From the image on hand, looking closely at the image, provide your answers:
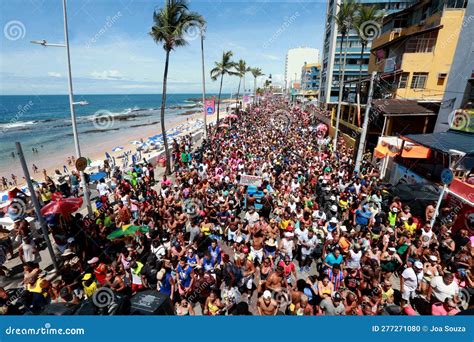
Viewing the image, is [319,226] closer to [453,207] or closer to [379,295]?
[379,295]

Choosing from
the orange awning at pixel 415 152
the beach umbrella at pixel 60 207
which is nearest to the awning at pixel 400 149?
the orange awning at pixel 415 152

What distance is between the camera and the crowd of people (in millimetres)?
5387

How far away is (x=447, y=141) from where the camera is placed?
11516 millimetres

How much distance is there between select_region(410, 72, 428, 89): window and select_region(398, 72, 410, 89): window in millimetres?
470

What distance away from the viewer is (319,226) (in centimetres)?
790

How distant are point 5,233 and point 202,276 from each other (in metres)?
7.61

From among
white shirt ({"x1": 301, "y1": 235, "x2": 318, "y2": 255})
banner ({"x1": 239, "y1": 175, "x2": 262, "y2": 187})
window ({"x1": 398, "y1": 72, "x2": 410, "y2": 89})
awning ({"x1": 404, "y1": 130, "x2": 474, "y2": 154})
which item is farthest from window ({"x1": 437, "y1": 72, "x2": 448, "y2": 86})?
white shirt ({"x1": 301, "y1": 235, "x2": 318, "y2": 255})

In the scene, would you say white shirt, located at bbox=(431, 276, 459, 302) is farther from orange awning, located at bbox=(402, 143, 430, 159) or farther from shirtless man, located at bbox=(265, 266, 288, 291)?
orange awning, located at bbox=(402, 143, 430, 159)

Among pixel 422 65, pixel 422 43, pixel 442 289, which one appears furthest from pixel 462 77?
pixel 442 289

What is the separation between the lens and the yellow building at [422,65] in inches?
699

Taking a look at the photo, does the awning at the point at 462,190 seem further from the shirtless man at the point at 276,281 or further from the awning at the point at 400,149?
the shirtless man at the point at 276,281
